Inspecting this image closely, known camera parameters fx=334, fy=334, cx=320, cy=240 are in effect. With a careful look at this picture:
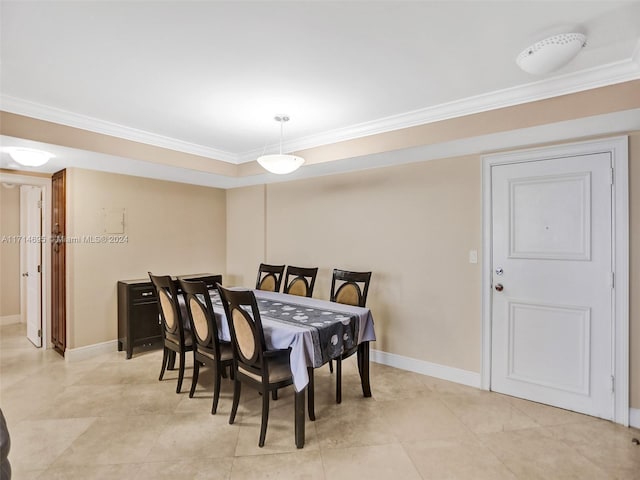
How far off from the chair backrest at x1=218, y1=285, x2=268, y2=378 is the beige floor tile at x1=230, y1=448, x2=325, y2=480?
0.50m

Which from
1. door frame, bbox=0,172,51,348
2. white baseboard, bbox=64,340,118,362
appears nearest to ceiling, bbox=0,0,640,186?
door frame, bbox=0,172,51,348

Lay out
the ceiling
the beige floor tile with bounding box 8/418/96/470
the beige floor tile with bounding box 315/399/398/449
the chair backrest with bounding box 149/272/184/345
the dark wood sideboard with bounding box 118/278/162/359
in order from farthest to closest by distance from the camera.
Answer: the dark wood sideboard with bounding box 118/278/162/359
the chair backrest with bounding box 149/272/184/345
the beige floor tile with bounding box 315/399/398/449
the beige floor tile with bounding box 8/418/96/470
the ceiling

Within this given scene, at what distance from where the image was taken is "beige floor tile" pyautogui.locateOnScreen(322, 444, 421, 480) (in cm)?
193

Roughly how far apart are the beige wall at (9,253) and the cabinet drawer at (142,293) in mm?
2699

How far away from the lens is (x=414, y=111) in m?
2.85

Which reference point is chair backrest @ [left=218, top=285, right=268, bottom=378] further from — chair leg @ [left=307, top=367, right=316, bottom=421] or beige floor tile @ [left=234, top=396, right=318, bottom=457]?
beige floor tile @ [left=234, top=396, right=318, bottom=457]

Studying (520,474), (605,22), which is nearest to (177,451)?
(520,474)

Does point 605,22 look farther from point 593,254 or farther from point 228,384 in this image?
point 228,384

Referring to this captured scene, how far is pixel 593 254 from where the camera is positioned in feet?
8.39

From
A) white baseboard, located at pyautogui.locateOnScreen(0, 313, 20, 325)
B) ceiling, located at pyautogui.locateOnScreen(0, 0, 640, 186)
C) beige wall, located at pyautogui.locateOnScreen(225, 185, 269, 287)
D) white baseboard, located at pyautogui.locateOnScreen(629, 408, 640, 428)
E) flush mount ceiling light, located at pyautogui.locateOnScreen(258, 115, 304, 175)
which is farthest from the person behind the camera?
white baseboard, located at pyautogui.locateOnScreen(0, 313, 20, 325)

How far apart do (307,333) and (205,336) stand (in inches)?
38.1

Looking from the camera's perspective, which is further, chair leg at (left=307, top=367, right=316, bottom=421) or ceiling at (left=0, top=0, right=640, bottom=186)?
chair leg at (left=307, top=367, right=316, bottom=421)

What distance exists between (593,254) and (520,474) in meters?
1.68

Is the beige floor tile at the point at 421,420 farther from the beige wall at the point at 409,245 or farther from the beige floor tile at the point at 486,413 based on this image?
the beige wall at the point at 409,245
